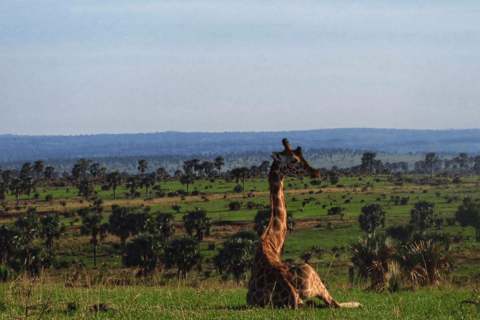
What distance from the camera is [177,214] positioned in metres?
114

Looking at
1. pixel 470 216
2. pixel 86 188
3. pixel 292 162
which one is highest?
pixel 292 162

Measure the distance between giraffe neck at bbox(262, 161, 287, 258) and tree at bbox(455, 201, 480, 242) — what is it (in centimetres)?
8930

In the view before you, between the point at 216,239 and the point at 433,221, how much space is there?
141 ft

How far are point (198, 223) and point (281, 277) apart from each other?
73554 millimetres

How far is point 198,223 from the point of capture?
84.2m

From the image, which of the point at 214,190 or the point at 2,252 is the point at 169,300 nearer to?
the point at 2,252

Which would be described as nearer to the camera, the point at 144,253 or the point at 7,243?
the point at 144,253

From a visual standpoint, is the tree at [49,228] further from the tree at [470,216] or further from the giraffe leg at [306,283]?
the giraffe leg at [306,283]

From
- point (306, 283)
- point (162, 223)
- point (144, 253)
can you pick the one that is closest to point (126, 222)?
point (162, 223)

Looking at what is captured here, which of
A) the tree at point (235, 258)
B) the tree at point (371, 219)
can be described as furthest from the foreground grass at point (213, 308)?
the tree at point (371, 219)

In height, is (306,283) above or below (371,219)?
above

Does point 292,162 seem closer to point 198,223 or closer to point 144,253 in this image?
point 144,253

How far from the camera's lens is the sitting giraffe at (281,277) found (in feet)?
37.5

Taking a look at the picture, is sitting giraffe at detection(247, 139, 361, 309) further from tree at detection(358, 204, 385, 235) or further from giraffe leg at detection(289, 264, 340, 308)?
tree at detection(358, 204, 385, 235)
